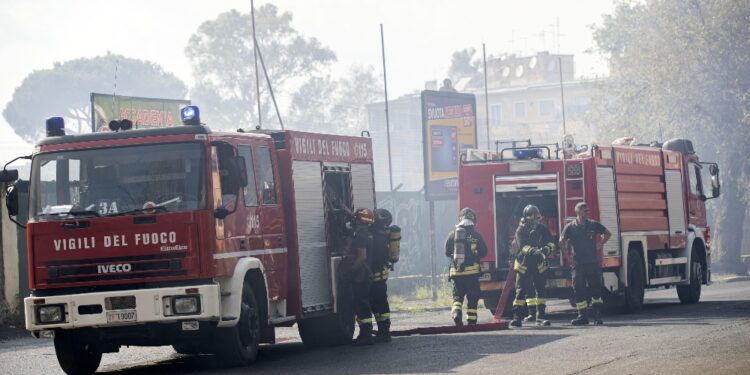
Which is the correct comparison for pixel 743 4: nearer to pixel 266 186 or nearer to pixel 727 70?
pixel 727 70

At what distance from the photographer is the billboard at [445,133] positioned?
3153 cm

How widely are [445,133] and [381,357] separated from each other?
17713mm

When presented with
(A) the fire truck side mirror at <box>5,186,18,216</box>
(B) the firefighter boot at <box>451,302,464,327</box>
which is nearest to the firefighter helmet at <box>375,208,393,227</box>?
(B) the firefighter boot at <box>451,302,464,327</box>

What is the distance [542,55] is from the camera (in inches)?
4604

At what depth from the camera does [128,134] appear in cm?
1392

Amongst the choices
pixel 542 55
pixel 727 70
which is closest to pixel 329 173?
pixel 727 70

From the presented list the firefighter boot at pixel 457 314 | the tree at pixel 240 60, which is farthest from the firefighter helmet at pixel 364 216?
the tree at pixel 240 60

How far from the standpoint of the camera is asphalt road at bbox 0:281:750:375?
13.2m

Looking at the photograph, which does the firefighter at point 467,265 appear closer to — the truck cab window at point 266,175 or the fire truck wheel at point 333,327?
the fire truck wheel at point 333,327

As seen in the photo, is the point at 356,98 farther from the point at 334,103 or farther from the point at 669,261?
the point at 669,261

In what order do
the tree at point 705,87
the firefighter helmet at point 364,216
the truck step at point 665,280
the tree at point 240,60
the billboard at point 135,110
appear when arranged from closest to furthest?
the firefighter helmet at point 364,216 < the truck step at point 665,280 < the billboard at point 135,110 < the tree at point 705,87 < the tree at point 240,60

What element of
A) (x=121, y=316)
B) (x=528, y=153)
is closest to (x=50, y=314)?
(x=121, y=316)

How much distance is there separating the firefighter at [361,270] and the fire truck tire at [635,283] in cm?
650

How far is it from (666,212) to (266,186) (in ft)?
34.6
